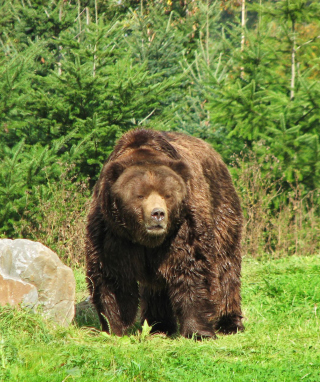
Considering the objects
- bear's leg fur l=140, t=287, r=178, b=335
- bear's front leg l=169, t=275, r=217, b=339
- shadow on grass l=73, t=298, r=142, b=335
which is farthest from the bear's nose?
shadow on grass l=73, t=298, r=142, b=335

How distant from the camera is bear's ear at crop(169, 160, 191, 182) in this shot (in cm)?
469

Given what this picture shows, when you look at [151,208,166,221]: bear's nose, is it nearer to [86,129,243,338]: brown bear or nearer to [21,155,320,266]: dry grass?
[86,129,243,338]: brown bear

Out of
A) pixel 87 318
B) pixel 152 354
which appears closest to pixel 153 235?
pixel 152 354

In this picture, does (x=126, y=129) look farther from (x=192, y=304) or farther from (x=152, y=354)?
(x=152, y=354)

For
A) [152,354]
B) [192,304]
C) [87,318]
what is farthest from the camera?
[87,318]

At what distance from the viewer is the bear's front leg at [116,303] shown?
495 cm

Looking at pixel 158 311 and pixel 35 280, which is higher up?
pixel 35 280

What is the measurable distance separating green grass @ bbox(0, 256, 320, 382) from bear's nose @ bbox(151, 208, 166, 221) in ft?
3.30

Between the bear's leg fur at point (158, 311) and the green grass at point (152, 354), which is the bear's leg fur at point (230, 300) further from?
the bear's leg fur at point (158, 311)

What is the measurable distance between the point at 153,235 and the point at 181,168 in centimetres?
63

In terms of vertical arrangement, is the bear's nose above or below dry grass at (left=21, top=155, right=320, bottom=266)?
above

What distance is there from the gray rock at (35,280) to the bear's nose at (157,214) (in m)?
1.43

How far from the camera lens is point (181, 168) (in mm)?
4707

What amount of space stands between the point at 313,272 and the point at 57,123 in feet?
16.3
